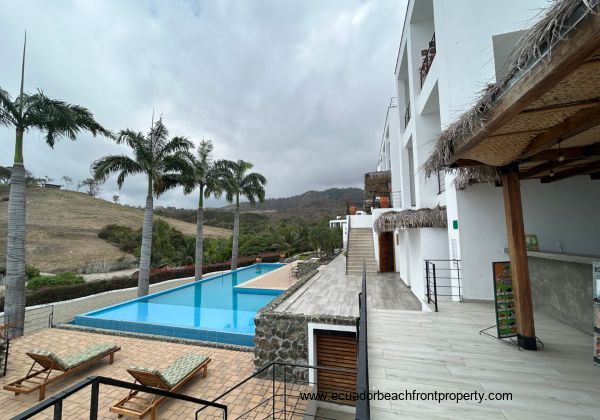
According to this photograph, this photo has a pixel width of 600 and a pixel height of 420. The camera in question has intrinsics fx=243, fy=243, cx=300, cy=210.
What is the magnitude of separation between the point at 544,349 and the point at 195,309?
1195cm

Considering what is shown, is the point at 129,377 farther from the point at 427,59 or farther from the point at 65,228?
the point at 65,228

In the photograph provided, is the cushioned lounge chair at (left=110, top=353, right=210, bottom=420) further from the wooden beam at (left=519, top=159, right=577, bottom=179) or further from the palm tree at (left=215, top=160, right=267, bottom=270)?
the palm tree at (left=215, top=160, right=267, bottom=270)

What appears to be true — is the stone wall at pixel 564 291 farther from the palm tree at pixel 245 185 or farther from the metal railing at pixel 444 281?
the palm tree at pixel 245 185

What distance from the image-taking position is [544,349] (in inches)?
125

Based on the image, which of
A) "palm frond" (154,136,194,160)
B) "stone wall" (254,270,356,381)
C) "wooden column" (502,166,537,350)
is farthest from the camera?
"palm frond" (154,136,194,160)

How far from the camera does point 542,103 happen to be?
1.87 metres

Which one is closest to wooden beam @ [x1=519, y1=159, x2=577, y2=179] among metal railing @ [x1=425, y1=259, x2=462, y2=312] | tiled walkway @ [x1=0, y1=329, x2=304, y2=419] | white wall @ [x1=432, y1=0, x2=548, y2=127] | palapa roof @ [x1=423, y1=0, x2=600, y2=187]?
palapa roof @ [x1=423, y1=0, x2=600, y2=187]

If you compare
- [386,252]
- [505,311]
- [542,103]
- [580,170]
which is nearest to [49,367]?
[505,311]

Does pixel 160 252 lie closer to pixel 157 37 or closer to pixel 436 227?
pixel 157 37

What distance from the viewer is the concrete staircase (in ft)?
39.0

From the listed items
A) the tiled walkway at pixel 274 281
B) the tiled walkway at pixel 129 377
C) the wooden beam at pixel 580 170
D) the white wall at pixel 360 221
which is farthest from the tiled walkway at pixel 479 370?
the white wall at pixel 360 221

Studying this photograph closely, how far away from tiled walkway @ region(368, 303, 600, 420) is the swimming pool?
5.54 metres

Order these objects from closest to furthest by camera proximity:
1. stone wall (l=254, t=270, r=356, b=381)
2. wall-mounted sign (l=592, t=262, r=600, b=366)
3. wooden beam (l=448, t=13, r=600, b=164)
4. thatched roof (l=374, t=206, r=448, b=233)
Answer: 1. wooden beam (l=448, t=13, r=600, b=164)
2. wall-mounted sign (l=592, t=262, r=600, b=366)
3. stone wall (l=254, t=270, r=356, b=381)
4. thatched roof (l=374, t=206, r=448, b=233)

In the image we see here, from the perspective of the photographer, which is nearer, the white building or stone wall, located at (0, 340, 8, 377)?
the white building
